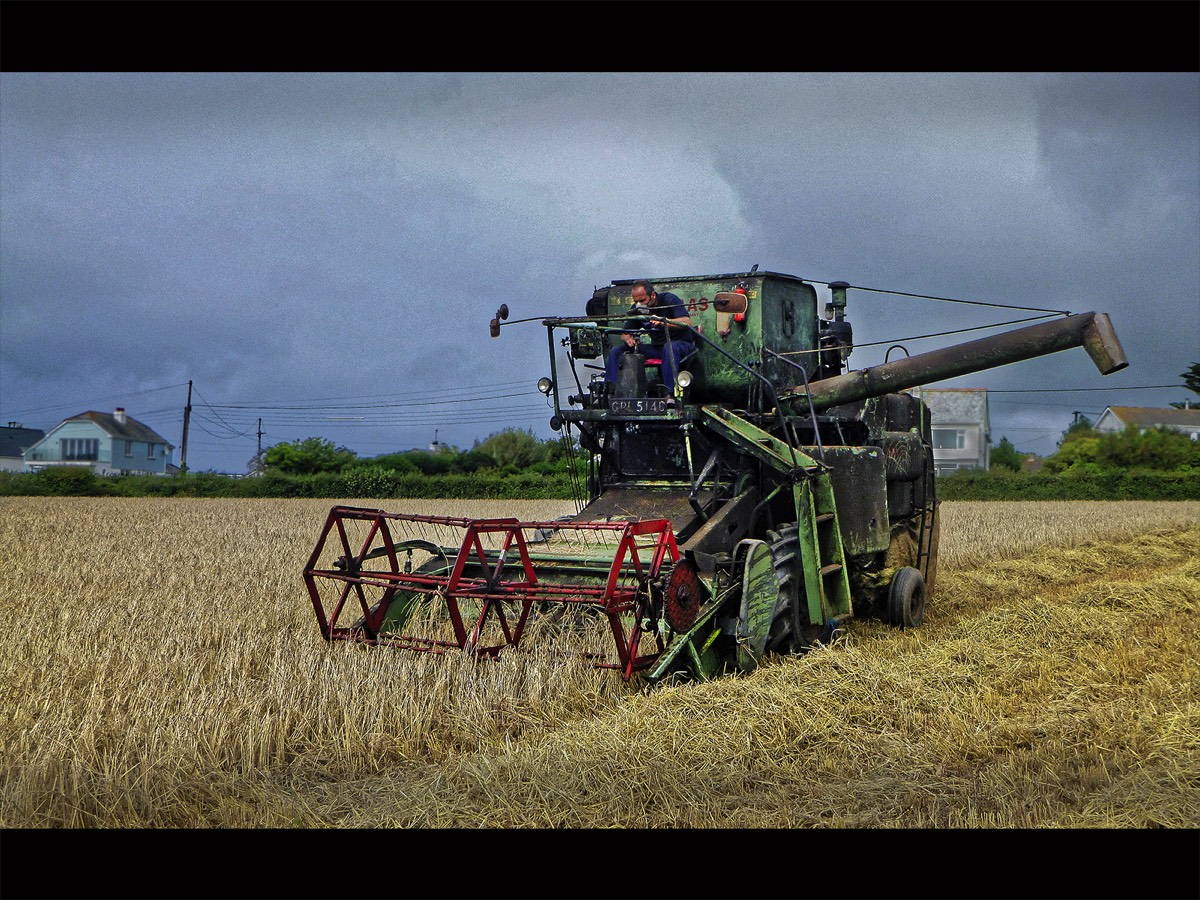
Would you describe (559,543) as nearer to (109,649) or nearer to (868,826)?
(109,649)

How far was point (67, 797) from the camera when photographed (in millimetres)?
4988

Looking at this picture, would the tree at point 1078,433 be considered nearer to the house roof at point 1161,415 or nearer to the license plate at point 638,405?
the house roof at point 1161,415

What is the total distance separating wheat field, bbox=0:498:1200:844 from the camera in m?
5.11

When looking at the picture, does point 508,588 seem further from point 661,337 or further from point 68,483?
point 68,483

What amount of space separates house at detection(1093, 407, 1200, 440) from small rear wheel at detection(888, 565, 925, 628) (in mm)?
21859

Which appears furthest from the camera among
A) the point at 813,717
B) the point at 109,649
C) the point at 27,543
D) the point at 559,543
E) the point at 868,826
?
the point at 27,543

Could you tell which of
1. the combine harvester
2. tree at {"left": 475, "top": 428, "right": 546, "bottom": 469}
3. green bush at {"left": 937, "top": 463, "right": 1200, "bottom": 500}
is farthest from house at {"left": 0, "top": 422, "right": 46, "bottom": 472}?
the combine harvester

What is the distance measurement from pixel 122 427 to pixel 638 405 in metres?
66.0

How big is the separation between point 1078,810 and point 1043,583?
952 cm

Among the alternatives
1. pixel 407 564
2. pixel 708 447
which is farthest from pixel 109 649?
pixel 708 447

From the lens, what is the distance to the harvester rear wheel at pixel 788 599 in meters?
8.33

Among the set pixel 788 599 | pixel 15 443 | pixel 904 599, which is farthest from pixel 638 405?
pixel 15 443

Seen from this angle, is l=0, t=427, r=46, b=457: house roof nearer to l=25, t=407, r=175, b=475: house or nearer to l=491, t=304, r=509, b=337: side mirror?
l=25, t=407, r=175, b=475: house

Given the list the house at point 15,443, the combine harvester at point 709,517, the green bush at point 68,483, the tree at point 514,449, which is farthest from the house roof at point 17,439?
the combine harvester at point 709,517
